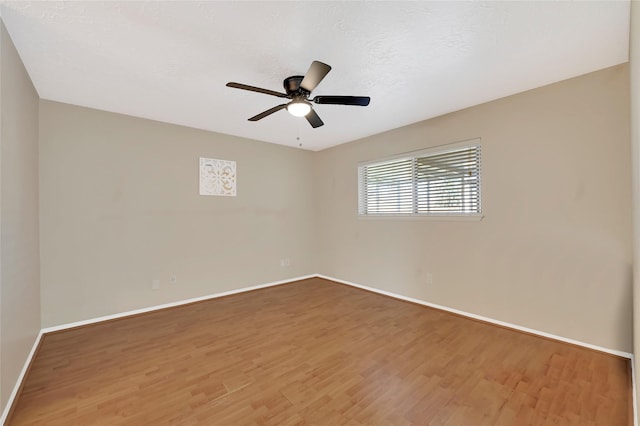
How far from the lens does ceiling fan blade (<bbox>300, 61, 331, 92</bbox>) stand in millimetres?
1770

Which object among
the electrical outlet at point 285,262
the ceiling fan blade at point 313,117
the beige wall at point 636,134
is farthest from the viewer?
the electrical outlet at point 285,262

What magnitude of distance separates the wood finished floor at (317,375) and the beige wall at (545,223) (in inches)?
12.2

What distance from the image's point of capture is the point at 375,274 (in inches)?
167

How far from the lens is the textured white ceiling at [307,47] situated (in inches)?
65.0

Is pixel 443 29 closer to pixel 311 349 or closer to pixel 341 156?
pixel 311 349

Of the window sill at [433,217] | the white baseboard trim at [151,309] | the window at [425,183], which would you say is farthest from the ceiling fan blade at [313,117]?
the white baseboard trim at [151,309]

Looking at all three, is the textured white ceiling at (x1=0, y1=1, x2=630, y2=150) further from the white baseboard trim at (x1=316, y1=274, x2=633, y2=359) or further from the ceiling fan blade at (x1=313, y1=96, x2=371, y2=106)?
the white baseboard trim at (x1=316, y1=274, x2=633, y2=359)

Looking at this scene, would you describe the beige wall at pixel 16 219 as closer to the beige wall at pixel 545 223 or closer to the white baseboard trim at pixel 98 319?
the white baseboard trim at pixel 98 319

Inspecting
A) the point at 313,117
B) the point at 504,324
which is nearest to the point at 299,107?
the point at 313,117

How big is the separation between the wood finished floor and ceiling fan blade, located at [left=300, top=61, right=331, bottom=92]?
7.41 ft

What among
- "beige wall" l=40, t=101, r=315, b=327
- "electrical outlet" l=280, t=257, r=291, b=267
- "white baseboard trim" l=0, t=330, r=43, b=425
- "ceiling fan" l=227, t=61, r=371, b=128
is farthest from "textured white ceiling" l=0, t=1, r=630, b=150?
"electrical outlet" l=280, t=257, r=291, b=267

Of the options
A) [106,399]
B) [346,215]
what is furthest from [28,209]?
[346,215]

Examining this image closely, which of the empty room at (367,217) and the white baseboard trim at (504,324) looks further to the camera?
the white baseboard trim at (504,324)

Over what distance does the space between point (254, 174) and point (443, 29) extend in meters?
3.41
